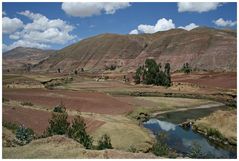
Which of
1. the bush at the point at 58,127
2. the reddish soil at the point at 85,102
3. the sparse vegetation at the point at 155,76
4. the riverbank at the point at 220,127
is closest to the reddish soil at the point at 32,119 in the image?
the bush at the point at 58,127

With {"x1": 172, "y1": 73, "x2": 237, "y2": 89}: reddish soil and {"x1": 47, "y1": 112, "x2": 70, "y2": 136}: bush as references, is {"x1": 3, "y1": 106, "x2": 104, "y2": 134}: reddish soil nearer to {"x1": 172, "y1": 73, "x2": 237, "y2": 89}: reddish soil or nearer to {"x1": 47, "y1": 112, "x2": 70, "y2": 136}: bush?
{"x1": 47, "y1": 112, "x2": 70, "y2": 136}: bush

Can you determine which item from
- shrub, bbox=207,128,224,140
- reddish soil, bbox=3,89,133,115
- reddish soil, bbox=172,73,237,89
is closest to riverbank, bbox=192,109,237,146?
shrub, bbox=207,128,224,140

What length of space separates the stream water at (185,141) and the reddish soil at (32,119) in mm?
7039

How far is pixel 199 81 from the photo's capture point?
11119cm

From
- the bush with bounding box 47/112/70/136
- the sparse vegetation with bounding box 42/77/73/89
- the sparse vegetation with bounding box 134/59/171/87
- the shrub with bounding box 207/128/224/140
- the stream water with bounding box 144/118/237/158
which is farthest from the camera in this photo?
the sparse vegetation with bounding box 42/77/73/89

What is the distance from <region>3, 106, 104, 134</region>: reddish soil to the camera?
40.1 m

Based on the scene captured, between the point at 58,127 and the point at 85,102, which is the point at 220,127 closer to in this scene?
the point at 58,127

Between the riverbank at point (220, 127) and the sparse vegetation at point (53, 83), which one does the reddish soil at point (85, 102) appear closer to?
the riverbank at point (220, 127)

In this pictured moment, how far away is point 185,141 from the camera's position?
3825cm

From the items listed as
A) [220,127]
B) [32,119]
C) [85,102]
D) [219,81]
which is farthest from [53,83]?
[220,127]

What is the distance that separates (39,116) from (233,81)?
69405 millimetres

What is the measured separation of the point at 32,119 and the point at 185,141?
54.3ft

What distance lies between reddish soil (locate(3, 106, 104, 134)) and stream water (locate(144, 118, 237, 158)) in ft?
23.1

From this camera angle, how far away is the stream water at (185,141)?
1351 inches
